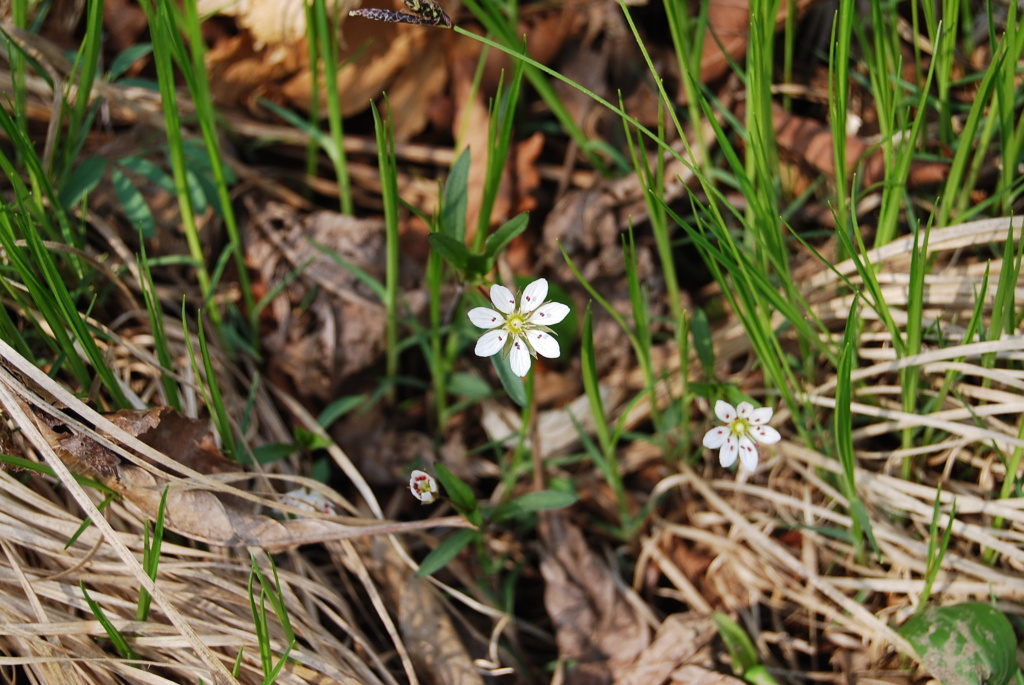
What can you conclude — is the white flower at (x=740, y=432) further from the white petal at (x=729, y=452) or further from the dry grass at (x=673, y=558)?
the dry grass at (x=673, y=558)

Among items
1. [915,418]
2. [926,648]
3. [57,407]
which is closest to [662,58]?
[915,418]

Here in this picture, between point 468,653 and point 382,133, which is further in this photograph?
point 468,653

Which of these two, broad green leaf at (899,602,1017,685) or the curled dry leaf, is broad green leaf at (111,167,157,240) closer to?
the curled dry leaf

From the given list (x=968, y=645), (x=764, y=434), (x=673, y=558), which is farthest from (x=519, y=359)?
(x=968, y=645)

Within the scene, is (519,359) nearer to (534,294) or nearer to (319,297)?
(534,294)

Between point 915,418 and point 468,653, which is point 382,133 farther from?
point 915,418

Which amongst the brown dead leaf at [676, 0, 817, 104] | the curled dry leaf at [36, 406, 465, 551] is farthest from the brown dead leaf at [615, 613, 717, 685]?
the brown dead leaf at [676, 0, 817, 104]
